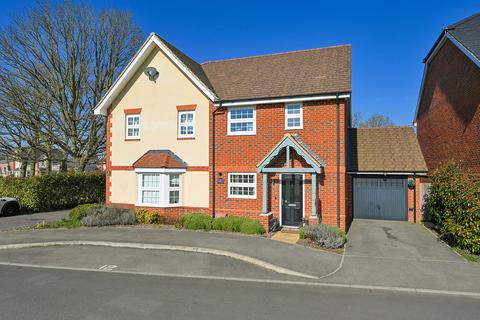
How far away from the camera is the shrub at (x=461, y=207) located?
8891 millimetres

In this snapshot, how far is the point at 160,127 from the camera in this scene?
47.1 feet

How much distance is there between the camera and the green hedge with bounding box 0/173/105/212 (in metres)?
18.4

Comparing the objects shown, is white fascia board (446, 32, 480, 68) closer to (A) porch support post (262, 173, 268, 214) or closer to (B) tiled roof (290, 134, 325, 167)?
(B) tiled roof (290, 134, 325, 167)

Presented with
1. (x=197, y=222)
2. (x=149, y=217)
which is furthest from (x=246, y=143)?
(x=149, y=217)

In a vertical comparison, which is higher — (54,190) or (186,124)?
(186,124)

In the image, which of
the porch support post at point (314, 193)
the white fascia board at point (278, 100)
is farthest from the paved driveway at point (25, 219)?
the porch support post at point (314, 193)

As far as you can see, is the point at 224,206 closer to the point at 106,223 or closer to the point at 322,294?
the point at 106,223

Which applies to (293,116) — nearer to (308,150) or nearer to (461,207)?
(308,150)

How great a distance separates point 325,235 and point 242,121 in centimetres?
623

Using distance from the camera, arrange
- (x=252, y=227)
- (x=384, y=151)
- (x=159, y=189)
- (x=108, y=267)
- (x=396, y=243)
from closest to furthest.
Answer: (x=108, y=267) → (x=396, y=243) → (x=252, y=227) → (x=159, y=189) → (x=384, y=151)

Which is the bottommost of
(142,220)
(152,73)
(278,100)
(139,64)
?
(142,220)

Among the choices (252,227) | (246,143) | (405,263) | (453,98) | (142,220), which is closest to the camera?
(405,263)

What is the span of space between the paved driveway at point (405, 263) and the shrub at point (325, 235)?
471 millimetres

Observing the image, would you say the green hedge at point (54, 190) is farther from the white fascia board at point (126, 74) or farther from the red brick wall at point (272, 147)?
the red brick wall at point (272, 147)
